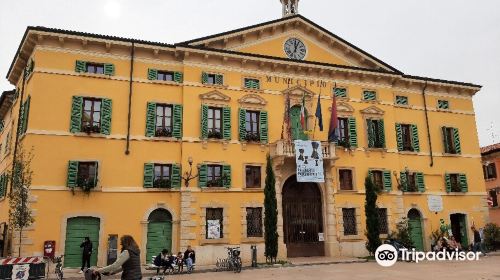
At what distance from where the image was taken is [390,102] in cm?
2958

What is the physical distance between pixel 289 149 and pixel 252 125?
2820 mm

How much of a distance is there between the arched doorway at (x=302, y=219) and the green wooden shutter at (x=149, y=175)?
8.20m

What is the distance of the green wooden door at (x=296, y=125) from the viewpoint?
1058 inches

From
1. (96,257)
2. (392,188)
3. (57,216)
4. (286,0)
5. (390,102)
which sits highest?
(286,0)

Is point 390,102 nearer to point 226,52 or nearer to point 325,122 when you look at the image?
point 325,122

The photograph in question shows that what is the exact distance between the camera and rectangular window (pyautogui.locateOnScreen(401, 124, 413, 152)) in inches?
1161

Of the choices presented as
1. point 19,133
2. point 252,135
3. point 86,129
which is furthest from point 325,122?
point 19,133

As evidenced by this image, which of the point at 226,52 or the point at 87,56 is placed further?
the point at 226,52

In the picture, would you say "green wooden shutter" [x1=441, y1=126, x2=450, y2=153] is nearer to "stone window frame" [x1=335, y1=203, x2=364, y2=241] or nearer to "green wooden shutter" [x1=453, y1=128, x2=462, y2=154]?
"green wooden shutter" [x1=453, y1=128, x2=462, y2=154]

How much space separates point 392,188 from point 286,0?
15427 mm

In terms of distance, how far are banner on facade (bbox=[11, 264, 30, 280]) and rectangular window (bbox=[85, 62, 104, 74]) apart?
11.8 meters

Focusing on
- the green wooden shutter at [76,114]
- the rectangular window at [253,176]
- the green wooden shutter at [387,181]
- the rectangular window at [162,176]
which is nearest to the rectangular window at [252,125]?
the rectangular window at [253,176]

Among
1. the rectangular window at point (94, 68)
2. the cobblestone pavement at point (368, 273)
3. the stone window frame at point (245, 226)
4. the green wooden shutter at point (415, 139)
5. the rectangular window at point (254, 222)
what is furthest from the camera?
the green wooden shutter at point (415, 139)

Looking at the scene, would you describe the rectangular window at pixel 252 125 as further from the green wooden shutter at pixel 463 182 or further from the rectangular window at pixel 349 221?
the green wooden shutter at pixel 463 182
